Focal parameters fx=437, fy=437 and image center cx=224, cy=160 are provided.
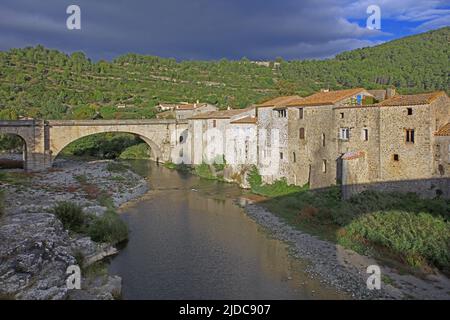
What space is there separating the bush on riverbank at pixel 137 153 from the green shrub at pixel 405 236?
36873 millimetres

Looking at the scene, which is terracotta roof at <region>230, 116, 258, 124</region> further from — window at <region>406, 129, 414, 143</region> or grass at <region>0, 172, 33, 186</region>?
grass at <region>0, 172, 33, 186</region>

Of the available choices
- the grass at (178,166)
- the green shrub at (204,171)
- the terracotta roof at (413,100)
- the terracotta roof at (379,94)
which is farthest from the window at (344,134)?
the grass at (178,166)

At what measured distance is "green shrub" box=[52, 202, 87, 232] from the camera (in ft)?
61.7

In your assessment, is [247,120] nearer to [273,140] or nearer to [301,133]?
[273,140]

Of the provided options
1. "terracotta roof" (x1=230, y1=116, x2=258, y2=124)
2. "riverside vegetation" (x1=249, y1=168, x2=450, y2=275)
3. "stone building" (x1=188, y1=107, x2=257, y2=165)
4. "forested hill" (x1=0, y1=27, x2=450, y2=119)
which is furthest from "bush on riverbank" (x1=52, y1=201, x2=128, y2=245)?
"forested hill" (x1=0, y1=27, x2=450, y2=119)

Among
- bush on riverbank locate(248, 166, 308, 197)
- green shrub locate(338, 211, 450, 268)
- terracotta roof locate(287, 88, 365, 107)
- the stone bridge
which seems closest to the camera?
green shrub locate(338, 211, 450, 268)

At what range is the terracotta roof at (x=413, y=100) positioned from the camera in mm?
20859

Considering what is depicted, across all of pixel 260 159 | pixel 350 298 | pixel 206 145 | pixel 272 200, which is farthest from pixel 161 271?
pixel 206 145

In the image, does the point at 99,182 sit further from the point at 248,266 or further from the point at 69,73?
the point at 69,73

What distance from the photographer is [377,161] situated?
903 inches

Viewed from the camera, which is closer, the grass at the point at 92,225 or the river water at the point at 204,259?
the river water at the point at 204,259

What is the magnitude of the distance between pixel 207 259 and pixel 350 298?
18.7 feet

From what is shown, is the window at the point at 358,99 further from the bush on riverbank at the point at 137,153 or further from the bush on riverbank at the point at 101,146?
the bush on riverbank at the point at 101,146

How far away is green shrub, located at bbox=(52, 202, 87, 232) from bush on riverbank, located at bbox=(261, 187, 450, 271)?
10070mm
